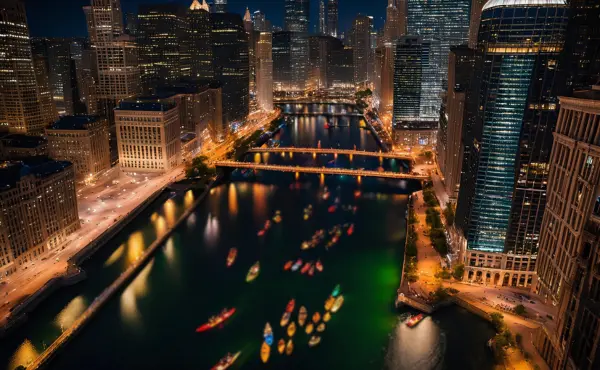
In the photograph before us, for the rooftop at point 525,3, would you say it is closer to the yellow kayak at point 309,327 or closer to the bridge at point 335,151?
the yellow kayak at point 309,327

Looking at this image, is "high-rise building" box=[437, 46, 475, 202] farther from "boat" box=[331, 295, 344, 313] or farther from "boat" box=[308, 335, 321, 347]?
"boat" box=[308, 335, 321, 347]

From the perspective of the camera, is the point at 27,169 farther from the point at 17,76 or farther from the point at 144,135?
the point at 17,76

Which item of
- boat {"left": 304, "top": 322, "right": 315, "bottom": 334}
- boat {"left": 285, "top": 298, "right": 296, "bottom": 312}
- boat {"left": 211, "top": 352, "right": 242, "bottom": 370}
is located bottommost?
boat {"left": 211, "top": 352, "right": 242, "bottom": 370}

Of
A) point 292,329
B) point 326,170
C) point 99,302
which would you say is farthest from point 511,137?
point 326,170

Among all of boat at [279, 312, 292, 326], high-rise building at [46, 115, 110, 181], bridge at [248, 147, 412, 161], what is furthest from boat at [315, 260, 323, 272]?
bridge at [248, 147, 412, 161]

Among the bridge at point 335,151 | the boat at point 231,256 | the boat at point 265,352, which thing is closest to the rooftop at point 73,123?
the boat at point 231,256

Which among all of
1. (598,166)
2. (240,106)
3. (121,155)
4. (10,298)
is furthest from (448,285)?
(240,106)

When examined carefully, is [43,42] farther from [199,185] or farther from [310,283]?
[310,283]
